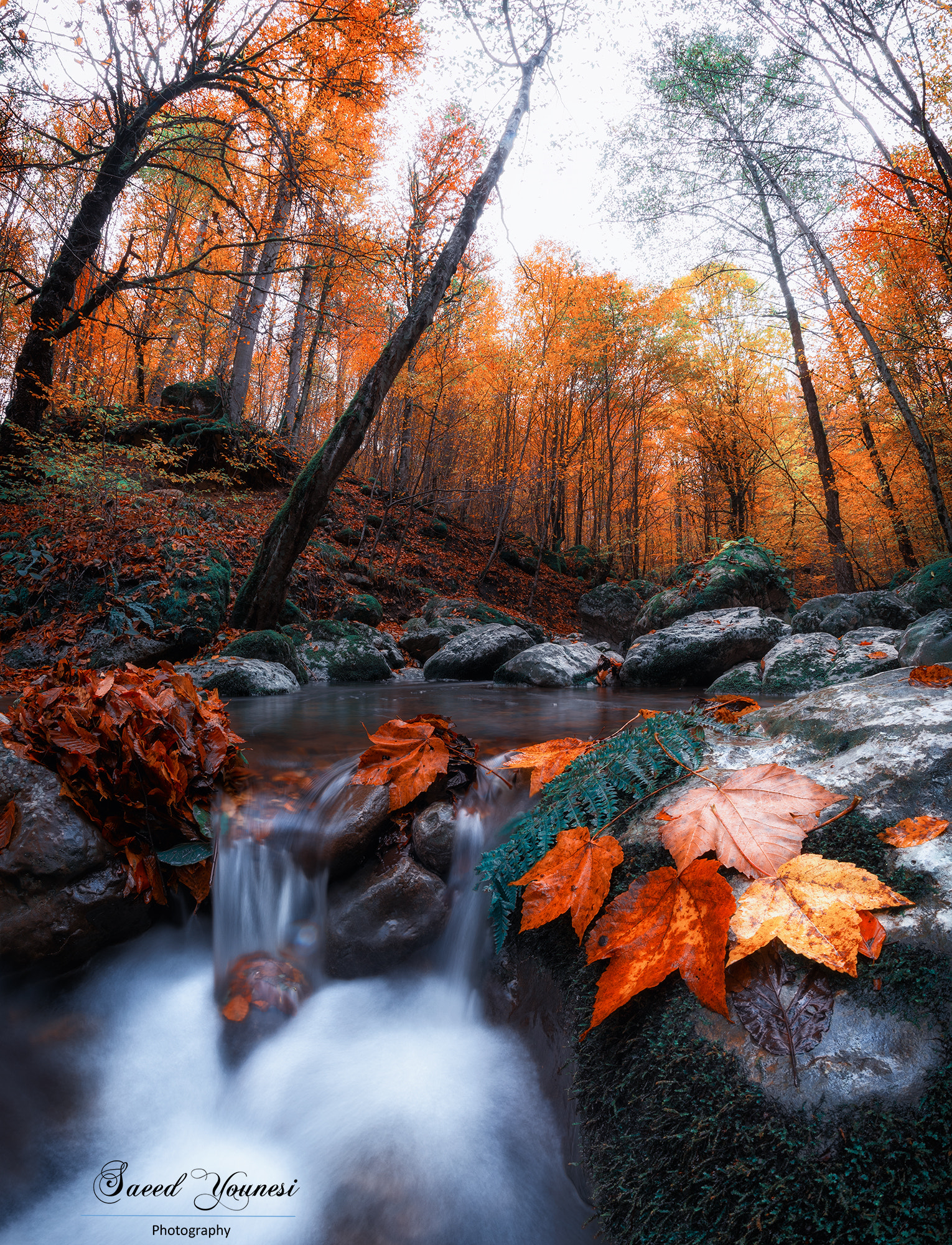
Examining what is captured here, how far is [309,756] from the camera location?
10.7 ft

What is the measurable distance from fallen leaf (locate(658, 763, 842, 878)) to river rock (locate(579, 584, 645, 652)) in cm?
1479

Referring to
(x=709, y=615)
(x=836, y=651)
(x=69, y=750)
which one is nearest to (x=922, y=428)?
(x=709, y=615)

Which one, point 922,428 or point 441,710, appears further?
point 922,428

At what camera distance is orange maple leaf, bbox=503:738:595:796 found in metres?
2.28

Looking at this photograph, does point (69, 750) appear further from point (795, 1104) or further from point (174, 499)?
point (174, 499)

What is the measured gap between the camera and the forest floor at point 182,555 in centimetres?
654

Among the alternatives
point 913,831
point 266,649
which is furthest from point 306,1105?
point 266,649

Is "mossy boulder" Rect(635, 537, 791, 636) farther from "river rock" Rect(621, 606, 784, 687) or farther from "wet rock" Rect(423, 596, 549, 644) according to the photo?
"river rock" Rect(621, 606, 784, 687)

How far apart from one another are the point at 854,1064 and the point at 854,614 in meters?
9.82

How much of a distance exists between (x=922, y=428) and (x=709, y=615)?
30.8ft

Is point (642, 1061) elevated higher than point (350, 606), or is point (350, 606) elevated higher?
point (350, 606)

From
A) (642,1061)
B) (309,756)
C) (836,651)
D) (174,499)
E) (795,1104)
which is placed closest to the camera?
(795,1104)

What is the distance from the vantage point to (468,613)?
11.4 metres

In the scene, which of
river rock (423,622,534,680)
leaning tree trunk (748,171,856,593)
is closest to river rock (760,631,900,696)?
river rock (423,622,534,680)
